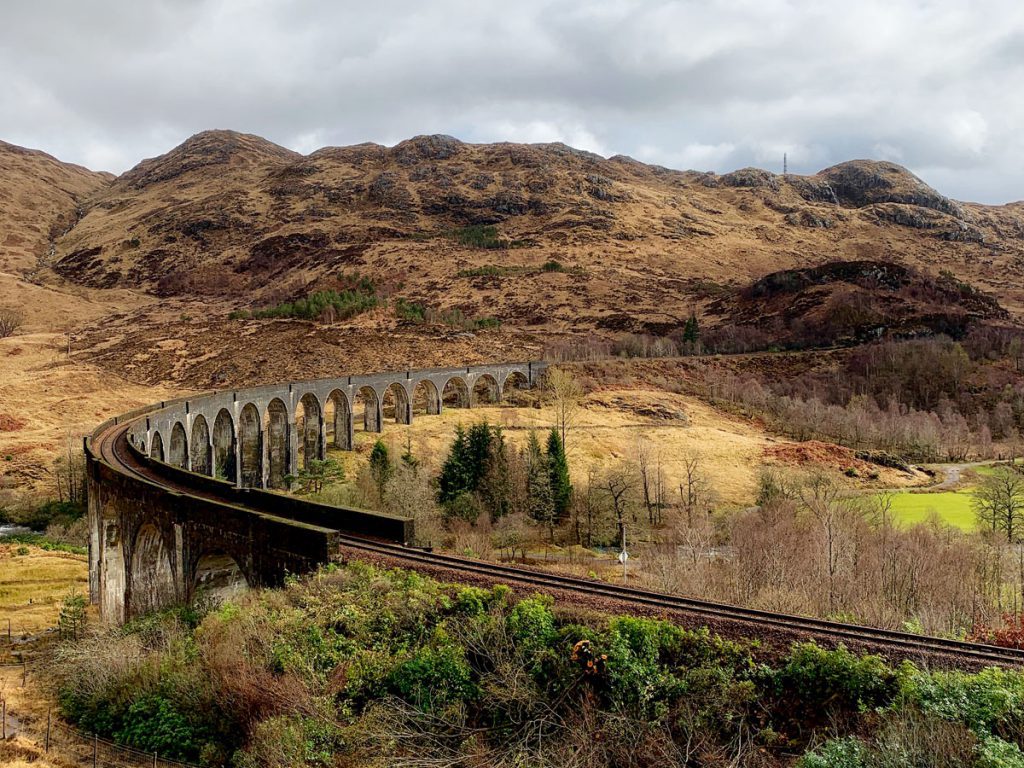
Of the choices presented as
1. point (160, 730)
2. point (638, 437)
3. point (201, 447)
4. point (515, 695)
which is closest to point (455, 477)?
point (201, 447)

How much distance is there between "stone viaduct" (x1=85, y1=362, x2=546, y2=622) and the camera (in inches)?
768

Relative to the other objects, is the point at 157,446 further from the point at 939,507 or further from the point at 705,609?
the point at 939,507

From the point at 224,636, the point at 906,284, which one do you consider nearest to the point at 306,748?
the point at 224,636

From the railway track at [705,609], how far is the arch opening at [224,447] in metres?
29.5

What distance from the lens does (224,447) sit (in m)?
47.4

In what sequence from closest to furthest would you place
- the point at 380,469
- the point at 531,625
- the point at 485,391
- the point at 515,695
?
1. the point at 515,695
2. the point at 531,625
3. the point at 380,469
4. the point at 485,391

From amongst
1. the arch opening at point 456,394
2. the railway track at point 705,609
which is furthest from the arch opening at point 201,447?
the arch opening at point 456,394

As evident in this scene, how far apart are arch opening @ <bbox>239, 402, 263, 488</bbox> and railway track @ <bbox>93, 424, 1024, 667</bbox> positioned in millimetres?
31243

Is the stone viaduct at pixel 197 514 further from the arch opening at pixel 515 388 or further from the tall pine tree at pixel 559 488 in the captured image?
the arch opening at pixel 515 388

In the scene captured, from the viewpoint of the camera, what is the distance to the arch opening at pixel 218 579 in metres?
21.4

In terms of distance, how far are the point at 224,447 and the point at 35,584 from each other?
46.9ft

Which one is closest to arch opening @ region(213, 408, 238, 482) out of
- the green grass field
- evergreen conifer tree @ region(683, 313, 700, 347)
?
the green grass field

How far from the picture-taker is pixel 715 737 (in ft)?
39.3

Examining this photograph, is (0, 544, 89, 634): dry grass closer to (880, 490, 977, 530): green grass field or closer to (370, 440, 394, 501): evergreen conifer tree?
(370, 440, 394, 501): evergreen conifer tree
